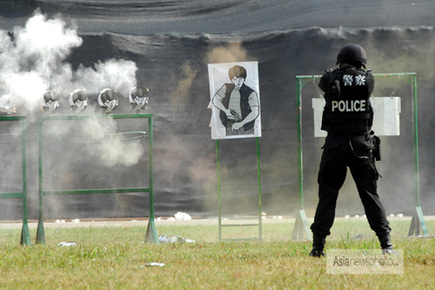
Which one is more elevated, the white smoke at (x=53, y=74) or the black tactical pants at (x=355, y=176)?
the white smoke at (x=53, y=74)

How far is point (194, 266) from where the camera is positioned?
6312mm

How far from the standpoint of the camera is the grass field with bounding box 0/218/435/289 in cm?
536

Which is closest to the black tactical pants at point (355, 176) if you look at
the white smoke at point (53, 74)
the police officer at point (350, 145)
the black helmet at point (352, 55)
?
the police officer at point (350, 145)

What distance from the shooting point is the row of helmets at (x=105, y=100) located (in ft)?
30.3

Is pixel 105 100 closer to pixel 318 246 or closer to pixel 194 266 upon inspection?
pixel 194 266

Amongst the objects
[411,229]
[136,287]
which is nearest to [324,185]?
[136,287]

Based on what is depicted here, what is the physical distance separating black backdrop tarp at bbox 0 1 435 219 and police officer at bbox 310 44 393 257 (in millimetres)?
4781

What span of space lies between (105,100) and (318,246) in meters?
3.87

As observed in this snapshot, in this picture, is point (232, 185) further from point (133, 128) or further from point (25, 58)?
point (25, 58)

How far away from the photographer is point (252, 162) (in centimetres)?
1134

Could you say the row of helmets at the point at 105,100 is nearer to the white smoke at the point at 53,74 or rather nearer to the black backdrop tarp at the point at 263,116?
the white smoke at the point at 53,74
